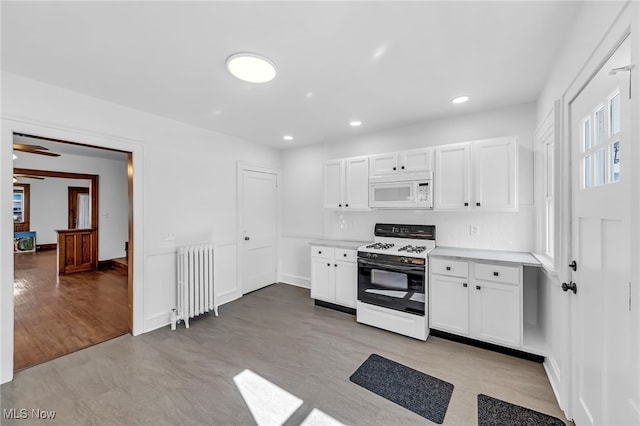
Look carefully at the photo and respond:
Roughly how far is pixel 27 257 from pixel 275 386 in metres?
9.29

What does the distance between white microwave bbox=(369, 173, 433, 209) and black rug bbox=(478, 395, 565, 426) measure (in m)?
1.93

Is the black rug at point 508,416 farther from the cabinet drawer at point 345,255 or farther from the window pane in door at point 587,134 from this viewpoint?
the cabinet drawer at point 345,255

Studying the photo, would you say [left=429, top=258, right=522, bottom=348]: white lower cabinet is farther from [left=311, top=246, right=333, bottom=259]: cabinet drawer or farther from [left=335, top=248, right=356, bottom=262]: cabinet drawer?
[left=311, top=246, right=333, bottom=259]: cabinet drawer

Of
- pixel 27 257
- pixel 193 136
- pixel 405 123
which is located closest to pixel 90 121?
pixel 193 136

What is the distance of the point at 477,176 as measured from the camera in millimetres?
2846

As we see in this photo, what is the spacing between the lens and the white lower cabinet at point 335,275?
137 inches

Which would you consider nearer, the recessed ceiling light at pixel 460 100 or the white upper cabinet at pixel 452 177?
the recessed ceiling light at pixel 460 100

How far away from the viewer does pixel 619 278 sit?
1160 mm

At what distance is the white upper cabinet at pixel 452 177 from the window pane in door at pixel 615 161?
5.53 ft

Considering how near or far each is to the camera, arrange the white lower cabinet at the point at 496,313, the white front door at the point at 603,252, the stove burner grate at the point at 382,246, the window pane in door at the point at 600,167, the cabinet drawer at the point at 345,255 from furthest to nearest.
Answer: the cabinet drawer at the point at 345,255
the stove burner grate at the point at 382,246
the white lower cabinet at the point at 496,313
the window pane in door at the point at 600,167
the white front door at the point at 603,252

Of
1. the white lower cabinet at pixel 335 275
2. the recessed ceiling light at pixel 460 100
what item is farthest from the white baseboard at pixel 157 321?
the recessed ceiling light at pixel 460 100

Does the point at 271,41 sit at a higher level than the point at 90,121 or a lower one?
higher

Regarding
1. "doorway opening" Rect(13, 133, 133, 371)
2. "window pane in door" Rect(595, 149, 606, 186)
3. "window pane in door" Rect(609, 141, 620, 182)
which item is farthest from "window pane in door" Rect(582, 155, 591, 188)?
"doorway opening" Rect(13, 133, 133, 371)

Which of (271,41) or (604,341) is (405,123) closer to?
(271,41)
